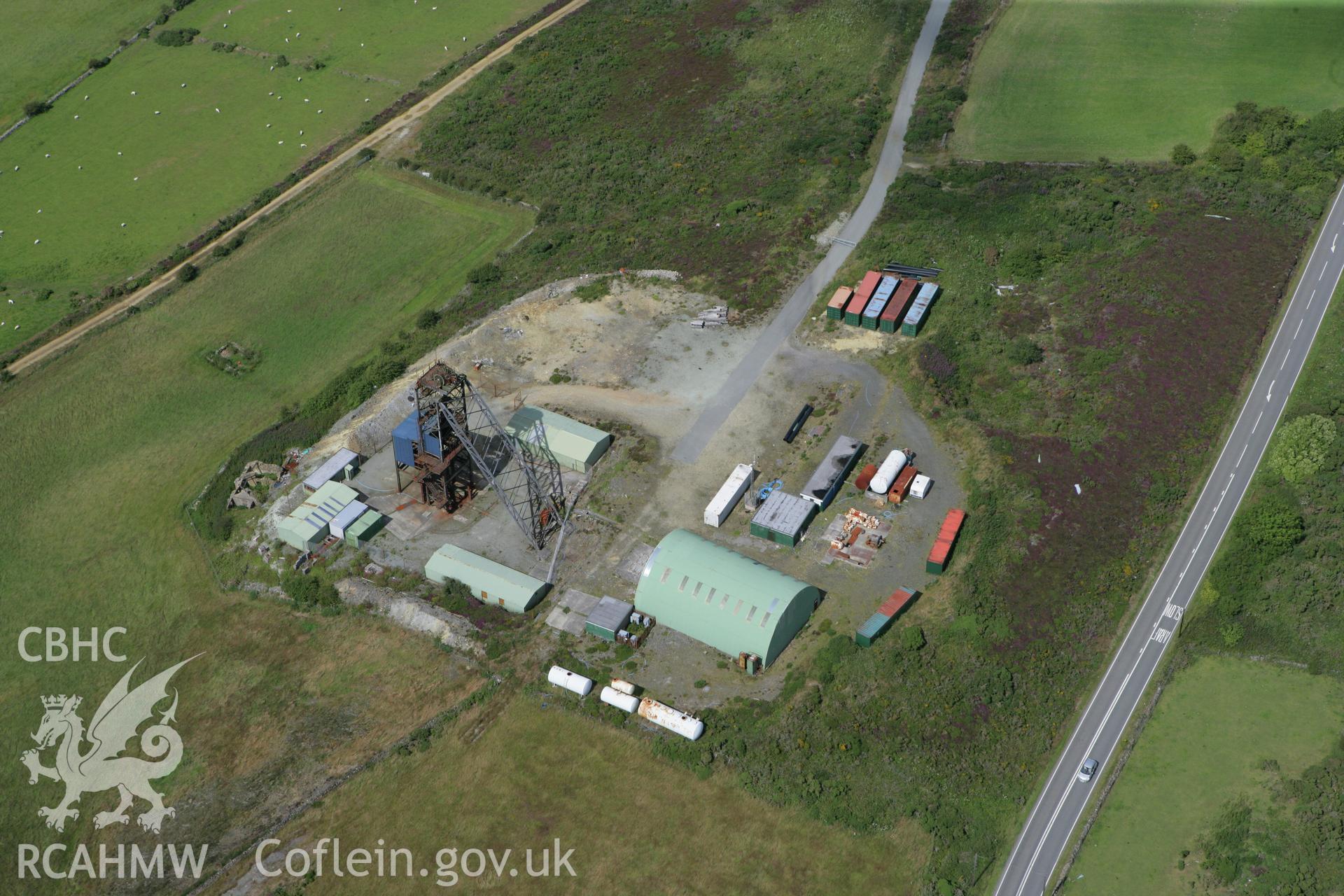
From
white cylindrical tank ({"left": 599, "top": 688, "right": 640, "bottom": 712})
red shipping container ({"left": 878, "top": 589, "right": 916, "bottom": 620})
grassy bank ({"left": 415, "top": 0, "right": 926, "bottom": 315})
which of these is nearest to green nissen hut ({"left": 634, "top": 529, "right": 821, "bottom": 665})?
red shipping container ({"left": 878, "top": 589, "right": 916, "bottom": 620})

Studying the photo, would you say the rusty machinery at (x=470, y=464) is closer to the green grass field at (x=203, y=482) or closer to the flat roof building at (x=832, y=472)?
the green grass field at (x=203, y=482)

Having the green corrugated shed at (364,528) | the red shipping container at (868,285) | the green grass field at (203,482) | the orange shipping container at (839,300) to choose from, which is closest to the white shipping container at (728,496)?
the orange shipping container at (839,300)

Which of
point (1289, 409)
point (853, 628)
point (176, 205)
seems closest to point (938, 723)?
point (853, 628)

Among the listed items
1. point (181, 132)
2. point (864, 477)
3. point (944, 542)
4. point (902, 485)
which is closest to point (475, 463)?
point (864, 477)

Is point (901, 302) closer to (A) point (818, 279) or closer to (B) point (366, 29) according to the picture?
(A) point (818, 279)

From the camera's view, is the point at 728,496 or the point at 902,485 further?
the point at 902,485

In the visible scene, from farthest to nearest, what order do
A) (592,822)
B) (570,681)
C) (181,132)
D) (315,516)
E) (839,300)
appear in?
1. (181,132)
2. (839,300)
3. (315,516)
4. (570,681)
5. (592,822)
